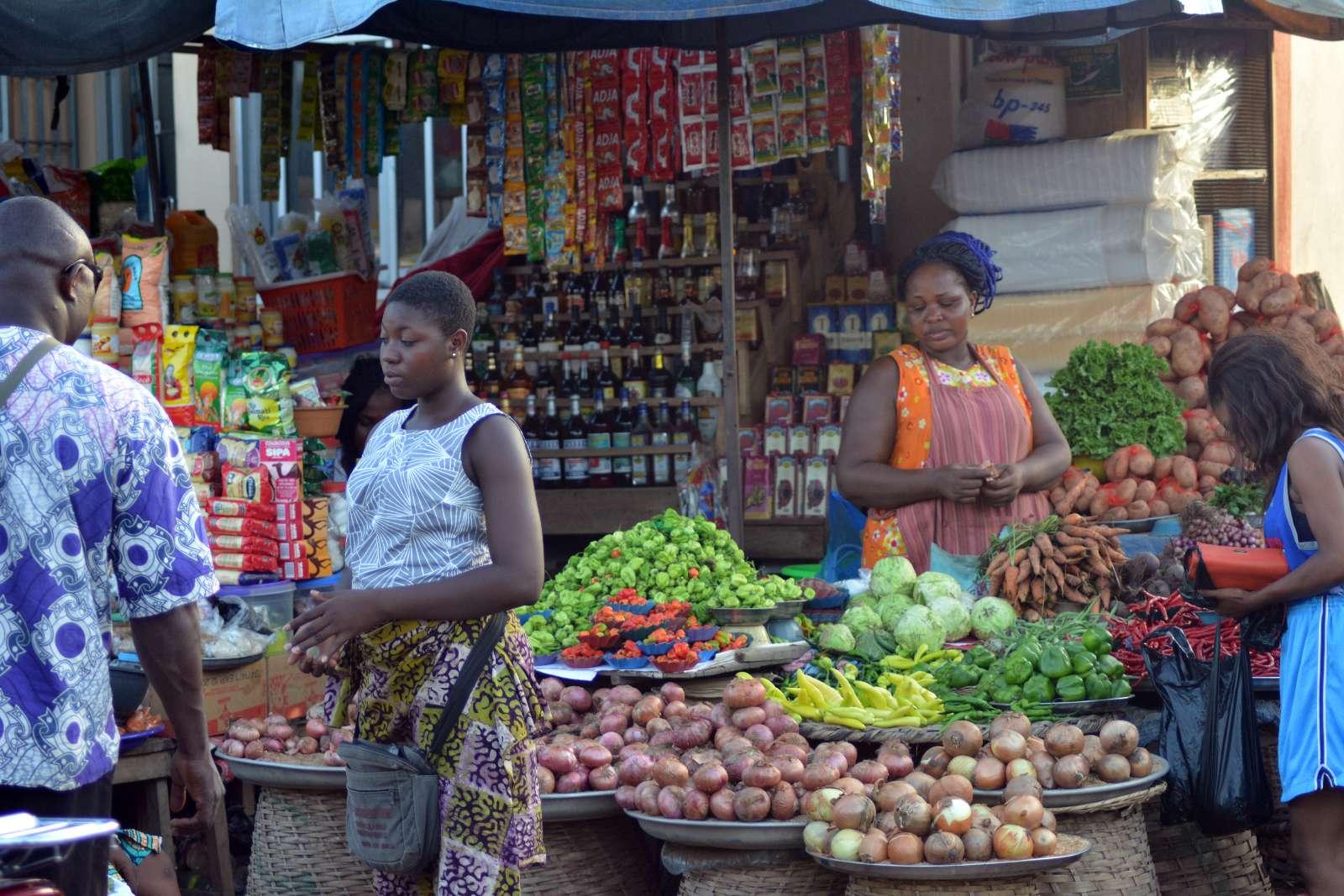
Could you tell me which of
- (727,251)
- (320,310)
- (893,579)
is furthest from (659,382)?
(893,579)

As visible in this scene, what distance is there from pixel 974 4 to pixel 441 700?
10.7ft

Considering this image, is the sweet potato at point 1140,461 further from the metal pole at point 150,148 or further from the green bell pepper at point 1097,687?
the metal pole at point 150,148

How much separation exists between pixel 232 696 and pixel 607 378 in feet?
11.1

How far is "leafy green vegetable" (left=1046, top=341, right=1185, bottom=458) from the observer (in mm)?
6977

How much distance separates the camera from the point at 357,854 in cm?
328

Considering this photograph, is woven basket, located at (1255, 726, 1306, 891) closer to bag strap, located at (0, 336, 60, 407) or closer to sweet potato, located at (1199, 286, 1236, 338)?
sweet potato, located at (1199, 286, 1236, 338)

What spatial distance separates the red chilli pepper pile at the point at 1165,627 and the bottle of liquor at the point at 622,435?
12.3ft

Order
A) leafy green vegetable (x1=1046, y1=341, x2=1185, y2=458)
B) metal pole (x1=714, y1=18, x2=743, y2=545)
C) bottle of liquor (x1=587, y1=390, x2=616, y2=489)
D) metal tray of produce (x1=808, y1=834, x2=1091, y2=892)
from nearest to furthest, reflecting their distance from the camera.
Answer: metal tray of produce (x1=808, y1=834, x2=1091, y2=892) < metal pole (x1=714, y1=18, x2=743, y2=545) < leafy green vegetable (x1=1046, y1=341, x2=1185, y2=458) < bottle of liquor (x1=587, y1=390, x2=616, y2=489)

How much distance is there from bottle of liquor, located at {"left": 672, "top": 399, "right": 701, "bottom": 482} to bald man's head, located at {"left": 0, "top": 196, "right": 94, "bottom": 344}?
18.5 feet

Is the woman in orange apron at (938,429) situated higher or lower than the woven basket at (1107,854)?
higher

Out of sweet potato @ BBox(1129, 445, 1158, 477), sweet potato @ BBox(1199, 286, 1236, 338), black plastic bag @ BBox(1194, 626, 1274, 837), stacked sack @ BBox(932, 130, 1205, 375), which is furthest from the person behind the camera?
stacked sack @ BBox(932, 130, 1205, 375)

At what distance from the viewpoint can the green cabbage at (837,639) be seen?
16.1 feet

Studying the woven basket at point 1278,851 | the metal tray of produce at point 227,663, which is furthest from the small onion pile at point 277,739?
the woven basket at point 1278,851

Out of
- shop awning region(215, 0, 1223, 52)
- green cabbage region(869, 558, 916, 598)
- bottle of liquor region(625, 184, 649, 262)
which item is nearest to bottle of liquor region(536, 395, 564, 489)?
bottle of liquor region(625, 184, 649, 262)
